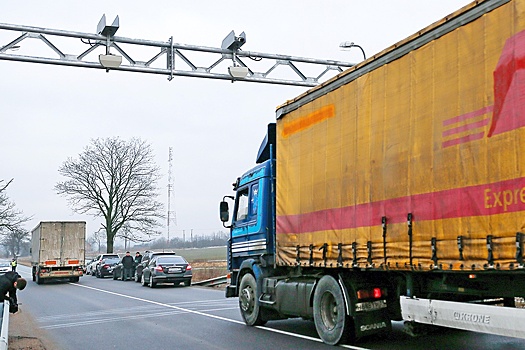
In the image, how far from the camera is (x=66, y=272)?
34.8 m

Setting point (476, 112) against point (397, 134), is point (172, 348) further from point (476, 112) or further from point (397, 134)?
point (476, 112)

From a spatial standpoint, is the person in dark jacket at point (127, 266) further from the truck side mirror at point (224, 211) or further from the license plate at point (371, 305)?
the license plate at point (371, 305)

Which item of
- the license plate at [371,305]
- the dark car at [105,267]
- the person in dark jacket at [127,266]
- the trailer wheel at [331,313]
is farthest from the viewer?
the dark car at [105,267]

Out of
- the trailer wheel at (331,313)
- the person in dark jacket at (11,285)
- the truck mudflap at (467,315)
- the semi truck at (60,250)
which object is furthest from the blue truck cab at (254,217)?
the semi truck at (60,250)

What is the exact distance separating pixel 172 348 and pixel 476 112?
616 cm

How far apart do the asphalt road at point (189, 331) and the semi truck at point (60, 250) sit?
52.2ft

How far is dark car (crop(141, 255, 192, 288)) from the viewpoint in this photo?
27.2m

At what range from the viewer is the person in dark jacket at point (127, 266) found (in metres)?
36.0

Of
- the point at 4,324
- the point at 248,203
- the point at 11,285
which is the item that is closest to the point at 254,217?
the point at 248,203

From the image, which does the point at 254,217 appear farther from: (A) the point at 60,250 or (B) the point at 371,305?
(A) the point at 60,250

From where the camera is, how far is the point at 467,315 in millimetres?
6965

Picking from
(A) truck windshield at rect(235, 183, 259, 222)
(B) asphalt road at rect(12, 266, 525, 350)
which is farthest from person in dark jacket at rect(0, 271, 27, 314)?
(A) truck windshield at rect(235, 183, 259, 222)

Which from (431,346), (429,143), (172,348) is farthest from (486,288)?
(172,348)

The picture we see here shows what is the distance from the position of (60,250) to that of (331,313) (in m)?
27.8
